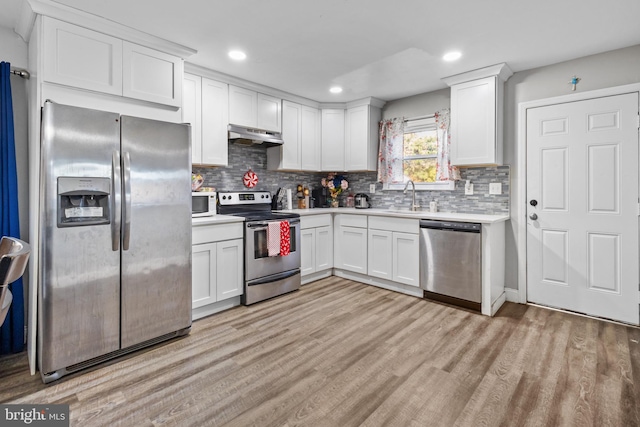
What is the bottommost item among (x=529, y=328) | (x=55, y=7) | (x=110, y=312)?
(x=529, y=328)

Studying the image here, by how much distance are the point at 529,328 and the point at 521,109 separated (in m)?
2.13

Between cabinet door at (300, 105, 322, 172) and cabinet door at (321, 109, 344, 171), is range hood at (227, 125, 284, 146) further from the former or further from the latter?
cabinet door at (321, 109, 344, 171)

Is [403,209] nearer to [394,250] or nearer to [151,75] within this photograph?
[394,250]

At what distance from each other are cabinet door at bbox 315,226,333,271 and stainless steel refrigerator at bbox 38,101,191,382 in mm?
1872

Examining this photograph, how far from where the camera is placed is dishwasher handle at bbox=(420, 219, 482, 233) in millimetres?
3154

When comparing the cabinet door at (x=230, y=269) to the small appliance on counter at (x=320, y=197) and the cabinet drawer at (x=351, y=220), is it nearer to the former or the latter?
the cabinet drawer at (x=351, y=220)

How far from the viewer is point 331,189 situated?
16.0 ft

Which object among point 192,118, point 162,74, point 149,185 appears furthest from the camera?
point 192,118

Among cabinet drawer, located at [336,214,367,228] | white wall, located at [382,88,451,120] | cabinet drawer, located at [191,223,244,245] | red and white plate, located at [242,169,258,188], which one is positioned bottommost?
cabinet drawer, located at [191,223,244,245]

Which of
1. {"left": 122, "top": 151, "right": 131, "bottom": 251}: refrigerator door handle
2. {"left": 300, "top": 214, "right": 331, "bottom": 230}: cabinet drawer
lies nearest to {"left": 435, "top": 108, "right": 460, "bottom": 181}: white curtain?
{"left": 300, "top": 214, "right": 331, "bottom": 230}: cabinet drawer

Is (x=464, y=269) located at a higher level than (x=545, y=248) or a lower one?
lower

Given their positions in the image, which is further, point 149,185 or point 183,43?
point 183,43

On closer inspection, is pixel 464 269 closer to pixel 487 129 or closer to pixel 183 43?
pixel 487 129

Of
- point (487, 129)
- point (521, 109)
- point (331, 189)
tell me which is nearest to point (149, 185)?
point (331, 189)
